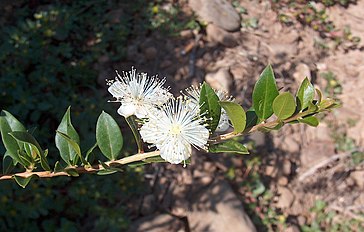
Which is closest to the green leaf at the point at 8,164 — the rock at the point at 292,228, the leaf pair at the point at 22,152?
the leaf pair at the point at 22,152

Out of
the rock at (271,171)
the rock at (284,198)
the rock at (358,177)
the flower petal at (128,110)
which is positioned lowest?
the rock at (358,177)

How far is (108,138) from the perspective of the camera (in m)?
1.14

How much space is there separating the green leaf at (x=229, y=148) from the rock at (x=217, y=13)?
264 centimetres

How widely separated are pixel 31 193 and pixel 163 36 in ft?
5.23

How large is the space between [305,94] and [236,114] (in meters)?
0.17

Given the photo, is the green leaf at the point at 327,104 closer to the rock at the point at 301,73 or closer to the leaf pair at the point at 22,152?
the leaf pair at the point at 22,152

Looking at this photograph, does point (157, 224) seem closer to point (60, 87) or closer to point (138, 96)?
point (60, 87)

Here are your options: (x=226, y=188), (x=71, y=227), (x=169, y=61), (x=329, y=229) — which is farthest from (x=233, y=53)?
(x=71, y=227)

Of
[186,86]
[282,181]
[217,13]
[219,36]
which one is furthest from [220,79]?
[282,181]

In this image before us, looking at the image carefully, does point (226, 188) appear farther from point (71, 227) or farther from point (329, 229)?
point (71, 227)

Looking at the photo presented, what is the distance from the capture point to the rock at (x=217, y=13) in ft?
11.7

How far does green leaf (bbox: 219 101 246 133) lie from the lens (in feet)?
3.14

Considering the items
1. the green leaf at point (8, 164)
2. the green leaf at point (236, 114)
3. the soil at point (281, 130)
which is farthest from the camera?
the soil at point (281, 130)

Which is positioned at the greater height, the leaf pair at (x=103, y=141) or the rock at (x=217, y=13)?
the leaf pair at (x=103, y=141)
